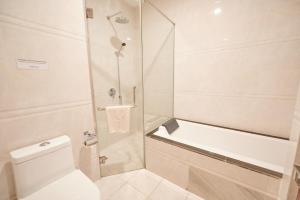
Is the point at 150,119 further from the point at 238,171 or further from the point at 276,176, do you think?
the point at 276,176

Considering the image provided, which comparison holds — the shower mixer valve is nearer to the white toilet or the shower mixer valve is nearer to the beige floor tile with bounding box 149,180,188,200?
the white toilet

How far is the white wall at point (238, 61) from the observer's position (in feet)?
4.69

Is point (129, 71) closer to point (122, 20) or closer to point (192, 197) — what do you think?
point (122, 20)

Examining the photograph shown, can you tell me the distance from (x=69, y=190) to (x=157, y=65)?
1.70 metres

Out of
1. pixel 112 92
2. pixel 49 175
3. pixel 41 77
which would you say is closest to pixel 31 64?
pixel 41 77

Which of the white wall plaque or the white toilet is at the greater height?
the white wall plaque

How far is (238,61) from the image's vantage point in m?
1.68

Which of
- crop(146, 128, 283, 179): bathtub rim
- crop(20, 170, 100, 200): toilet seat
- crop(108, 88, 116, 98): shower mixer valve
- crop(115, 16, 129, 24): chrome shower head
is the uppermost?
crop(115, 16, 129, 24): chrome shower head

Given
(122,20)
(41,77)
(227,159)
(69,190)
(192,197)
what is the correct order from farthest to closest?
(122,20) < (192,197) < (227,159) < (41,77) < (69,190)

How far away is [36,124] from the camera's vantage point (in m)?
1.01

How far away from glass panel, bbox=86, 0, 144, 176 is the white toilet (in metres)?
0.59

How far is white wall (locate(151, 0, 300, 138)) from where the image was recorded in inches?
56.2

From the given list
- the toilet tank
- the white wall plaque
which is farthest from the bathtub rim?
the white wall plaque

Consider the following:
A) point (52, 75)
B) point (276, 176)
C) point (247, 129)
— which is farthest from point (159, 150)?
point (52, 75)
